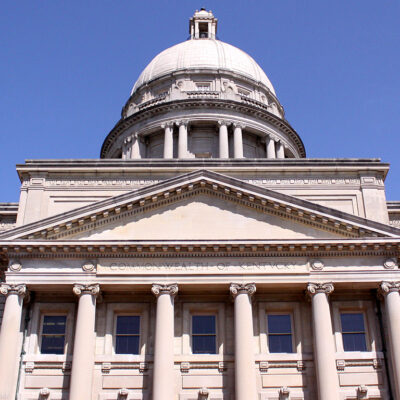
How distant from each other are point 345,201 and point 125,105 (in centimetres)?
2898

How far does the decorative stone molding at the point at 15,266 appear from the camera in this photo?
89.9ft

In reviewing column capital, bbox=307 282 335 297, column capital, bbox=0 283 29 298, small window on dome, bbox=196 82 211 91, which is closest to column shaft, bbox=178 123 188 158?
small window on dome, bbox=196 82 211 91

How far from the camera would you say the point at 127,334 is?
91.0 feet

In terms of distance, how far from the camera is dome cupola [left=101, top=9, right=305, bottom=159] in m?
49.3

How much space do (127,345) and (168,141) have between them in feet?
76.4

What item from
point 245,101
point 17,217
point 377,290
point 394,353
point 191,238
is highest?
point 245,101

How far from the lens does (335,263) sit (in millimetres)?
27844

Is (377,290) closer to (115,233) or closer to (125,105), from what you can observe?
(115,233)

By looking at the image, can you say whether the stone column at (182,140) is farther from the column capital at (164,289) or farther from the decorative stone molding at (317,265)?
the decorative stone molding at (317,265)

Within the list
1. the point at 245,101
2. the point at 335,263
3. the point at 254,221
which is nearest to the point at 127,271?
the point at 254,221

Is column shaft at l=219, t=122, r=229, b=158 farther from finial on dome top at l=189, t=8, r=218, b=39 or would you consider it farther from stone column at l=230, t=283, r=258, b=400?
stone column at l=230, t=283, r=258, b=400

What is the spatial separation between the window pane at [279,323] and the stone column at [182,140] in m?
20.8

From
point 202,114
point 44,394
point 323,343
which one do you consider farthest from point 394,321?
point 202,114

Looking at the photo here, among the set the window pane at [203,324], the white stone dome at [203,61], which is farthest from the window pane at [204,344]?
the white stone dome at [203,61]
